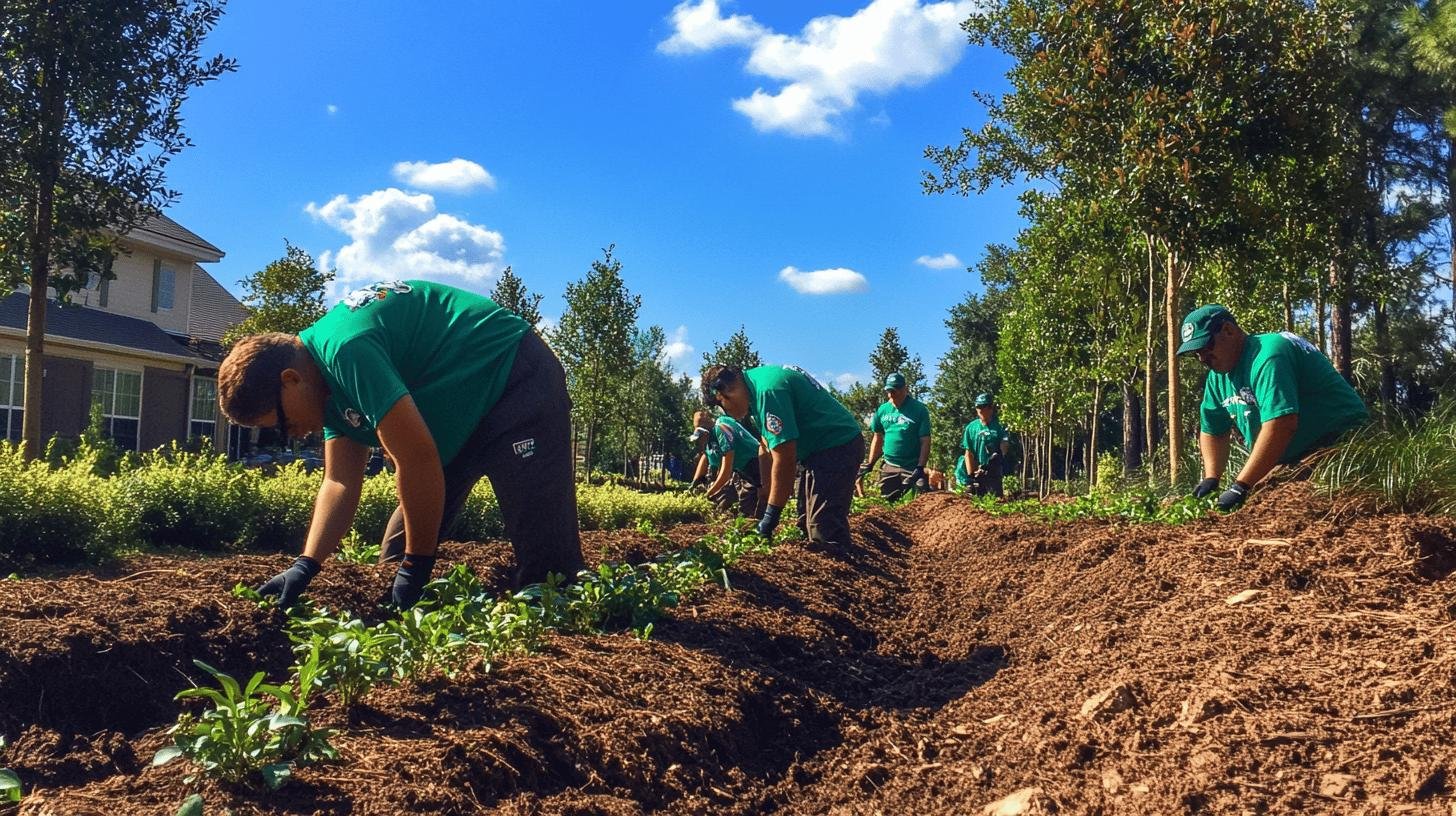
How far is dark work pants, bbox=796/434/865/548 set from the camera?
6996 millimetres

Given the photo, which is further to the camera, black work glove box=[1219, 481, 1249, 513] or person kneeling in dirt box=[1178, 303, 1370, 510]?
black work glove box=[1219, 481, 1249, 513]

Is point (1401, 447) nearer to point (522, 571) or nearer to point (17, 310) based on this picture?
point (522, 571)

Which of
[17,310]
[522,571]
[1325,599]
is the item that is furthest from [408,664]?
[17,310]

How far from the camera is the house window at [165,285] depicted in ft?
74.7

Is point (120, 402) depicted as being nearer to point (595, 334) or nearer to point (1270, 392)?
point (595, 334)

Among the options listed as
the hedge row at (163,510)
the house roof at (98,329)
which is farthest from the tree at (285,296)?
the hedge row at (163,510)

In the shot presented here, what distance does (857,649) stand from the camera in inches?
186

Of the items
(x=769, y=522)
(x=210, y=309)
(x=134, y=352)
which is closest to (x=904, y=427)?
(x=769, y=522)

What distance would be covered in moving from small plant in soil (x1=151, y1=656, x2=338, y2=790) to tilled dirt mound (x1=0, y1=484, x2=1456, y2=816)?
0.06 m

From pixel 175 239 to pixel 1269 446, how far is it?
75.0 feet

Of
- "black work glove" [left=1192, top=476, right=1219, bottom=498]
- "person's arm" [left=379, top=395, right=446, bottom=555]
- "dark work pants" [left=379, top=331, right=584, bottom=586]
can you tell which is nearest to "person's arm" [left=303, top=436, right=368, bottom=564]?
"person's arm" [left=379, top=395, right=446, bottom=555]

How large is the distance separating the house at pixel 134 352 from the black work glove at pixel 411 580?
16349mm

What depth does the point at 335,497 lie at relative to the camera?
361 centimetres

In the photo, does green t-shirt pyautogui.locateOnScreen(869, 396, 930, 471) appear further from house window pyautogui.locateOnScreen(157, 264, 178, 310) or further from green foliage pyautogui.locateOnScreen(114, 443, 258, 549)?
house window pyautogui.locateOnScreen(157, 264, 178, 310)
